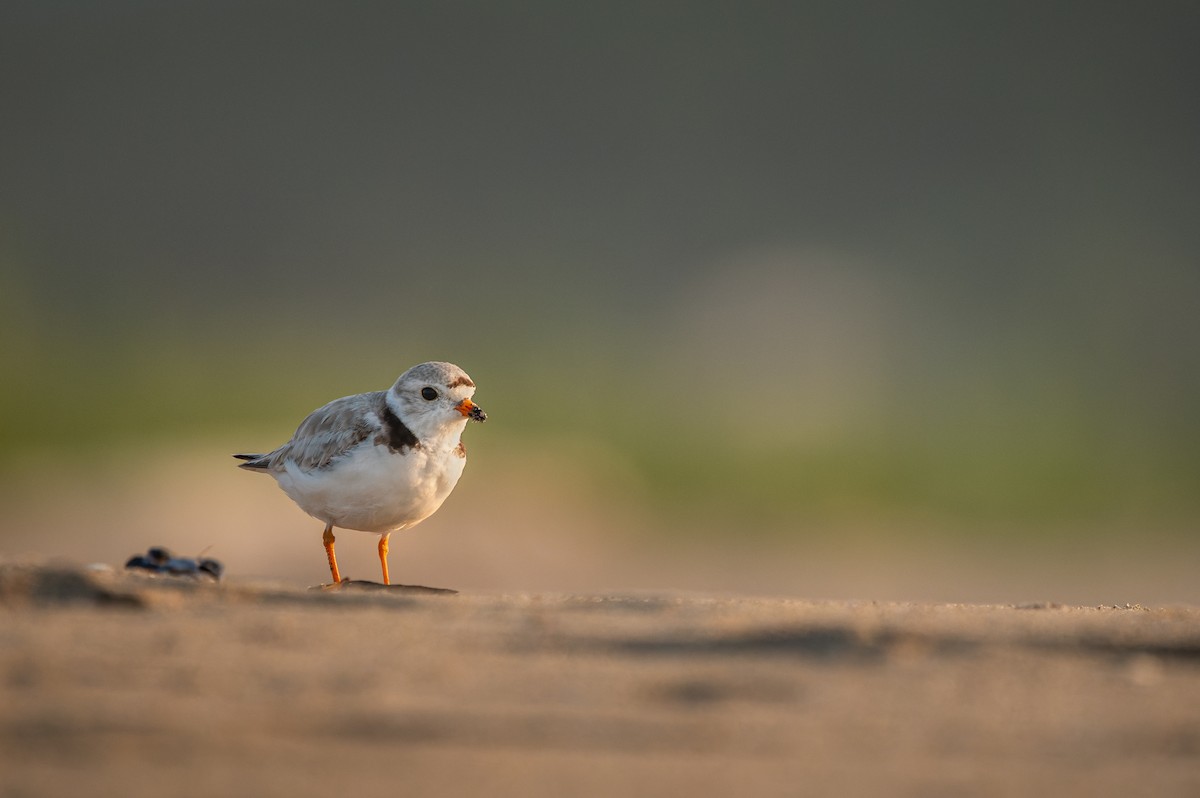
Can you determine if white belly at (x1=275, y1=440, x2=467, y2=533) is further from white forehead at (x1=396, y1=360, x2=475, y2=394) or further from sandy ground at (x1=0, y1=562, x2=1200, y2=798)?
sandy ground at (x1=0, y1=562, x2=1200, y2=798)

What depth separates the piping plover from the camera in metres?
4.15

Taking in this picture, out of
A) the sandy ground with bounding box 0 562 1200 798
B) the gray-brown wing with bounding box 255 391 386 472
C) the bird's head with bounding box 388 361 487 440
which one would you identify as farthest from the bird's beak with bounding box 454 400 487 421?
the sandy ground with bounding box 0 562 1200 798

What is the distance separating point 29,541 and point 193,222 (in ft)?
30.4

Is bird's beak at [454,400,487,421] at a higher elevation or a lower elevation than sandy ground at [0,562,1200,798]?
higher

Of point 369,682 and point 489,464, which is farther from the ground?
point 489,464

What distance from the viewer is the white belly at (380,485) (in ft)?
13.6

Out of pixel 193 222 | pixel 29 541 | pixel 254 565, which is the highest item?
pixel 193 222

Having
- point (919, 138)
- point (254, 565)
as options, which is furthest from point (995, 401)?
point (254, 565)

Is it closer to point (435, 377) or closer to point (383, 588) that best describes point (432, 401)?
point (435, 377)

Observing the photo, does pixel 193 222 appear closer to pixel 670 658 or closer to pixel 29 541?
pixel 29 541

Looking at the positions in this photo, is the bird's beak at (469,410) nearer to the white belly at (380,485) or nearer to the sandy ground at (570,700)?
the white belly at (380,485)

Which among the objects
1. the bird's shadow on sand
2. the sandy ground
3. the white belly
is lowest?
the sandy ground

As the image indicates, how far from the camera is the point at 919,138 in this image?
806 inches

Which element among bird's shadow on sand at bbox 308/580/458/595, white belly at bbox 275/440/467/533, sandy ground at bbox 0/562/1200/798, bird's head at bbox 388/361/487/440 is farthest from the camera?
bird's head at bbox 388/361/487/440
